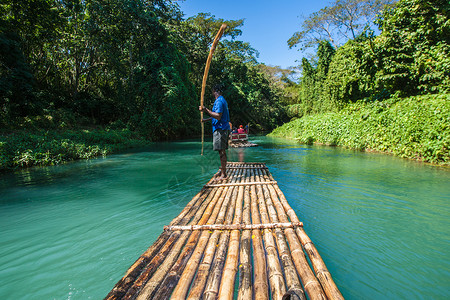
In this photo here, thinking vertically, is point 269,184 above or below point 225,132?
below

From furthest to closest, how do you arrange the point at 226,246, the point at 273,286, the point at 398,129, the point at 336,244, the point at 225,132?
the point at 398,129, the point at 225,132, the point at 336,244, the point at 226,246, the point at 273,286

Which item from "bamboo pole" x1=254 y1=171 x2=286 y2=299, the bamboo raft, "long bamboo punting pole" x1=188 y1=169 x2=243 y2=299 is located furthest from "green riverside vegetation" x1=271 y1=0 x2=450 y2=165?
"long bamboo punting pole" x1=188 y1=169 x2=243 y2=299

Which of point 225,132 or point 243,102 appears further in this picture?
point 243,102

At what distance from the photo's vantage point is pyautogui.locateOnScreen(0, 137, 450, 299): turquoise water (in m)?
2.10

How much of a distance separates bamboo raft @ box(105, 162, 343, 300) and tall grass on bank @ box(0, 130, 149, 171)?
817 cm

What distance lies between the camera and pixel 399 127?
28.7 ft

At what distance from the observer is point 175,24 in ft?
69.4

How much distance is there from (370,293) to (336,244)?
0.77 meters

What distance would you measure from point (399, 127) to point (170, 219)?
9.52 meters

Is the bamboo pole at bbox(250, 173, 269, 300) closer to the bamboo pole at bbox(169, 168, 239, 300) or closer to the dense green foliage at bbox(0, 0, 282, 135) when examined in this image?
the bamboo pole at bbox(169, 168, 239, 300)

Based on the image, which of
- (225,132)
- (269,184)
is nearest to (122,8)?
(225,132)

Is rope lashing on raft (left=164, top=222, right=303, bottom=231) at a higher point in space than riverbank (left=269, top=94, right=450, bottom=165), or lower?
lower

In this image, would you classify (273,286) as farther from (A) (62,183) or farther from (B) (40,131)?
(B) (40,131)

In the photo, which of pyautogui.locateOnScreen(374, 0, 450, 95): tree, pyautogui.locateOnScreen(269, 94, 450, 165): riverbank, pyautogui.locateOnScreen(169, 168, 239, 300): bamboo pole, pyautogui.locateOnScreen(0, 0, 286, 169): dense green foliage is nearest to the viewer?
pyautogui.locateOnScreen(169, 168, 239, 300): bamboo pole
